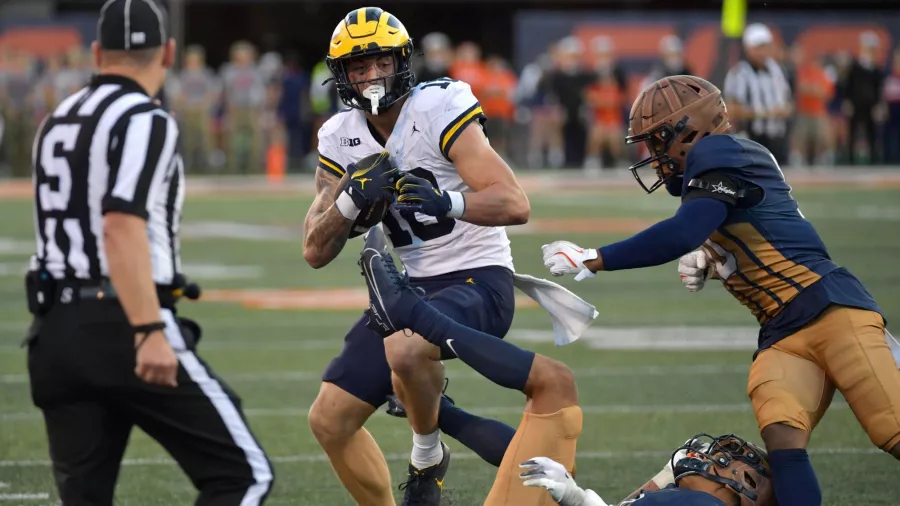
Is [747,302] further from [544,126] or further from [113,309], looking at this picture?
[544,126]

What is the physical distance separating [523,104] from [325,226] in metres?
20.5

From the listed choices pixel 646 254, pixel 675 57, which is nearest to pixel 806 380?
pixel 646 254

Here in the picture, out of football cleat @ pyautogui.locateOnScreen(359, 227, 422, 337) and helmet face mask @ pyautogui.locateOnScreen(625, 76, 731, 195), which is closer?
football cleat @ pyautogui.locateOnScreen(359, 227, 422, 337)

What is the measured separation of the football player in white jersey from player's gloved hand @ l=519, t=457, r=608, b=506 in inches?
20.1

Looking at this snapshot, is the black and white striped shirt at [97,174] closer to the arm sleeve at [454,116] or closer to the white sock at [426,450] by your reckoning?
the arm sleeve at [454,116]

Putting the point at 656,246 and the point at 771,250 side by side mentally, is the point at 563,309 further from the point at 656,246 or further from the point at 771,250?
the point at 771,250

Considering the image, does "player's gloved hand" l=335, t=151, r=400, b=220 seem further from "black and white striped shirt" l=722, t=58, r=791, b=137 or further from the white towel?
"black and white striped shirt" l=722, t=58, r=791, b=137

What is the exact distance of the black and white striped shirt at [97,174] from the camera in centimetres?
389

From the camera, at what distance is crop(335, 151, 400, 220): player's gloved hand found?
4691mm

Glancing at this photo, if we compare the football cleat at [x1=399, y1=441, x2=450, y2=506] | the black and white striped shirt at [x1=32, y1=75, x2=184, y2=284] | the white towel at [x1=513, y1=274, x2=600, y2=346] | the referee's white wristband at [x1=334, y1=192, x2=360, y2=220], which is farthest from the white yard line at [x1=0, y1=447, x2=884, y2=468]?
the black and white striped shirt at [x1=32, y1=75, x2=184, y2=284]

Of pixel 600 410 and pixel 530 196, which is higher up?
pixel 600 410

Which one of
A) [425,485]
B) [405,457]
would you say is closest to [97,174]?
[425,485]

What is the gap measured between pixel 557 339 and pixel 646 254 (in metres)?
0.67

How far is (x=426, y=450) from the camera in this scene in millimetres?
5172
